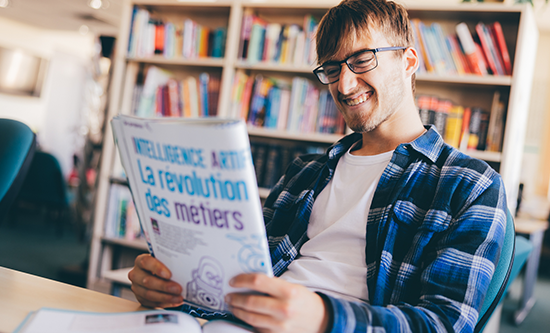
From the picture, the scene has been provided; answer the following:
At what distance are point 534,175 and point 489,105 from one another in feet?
15.8

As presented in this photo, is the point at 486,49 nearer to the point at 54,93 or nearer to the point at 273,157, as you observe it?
the point at 273,157

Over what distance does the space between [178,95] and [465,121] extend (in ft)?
5.26

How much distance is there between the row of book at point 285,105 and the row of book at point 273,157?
10 cm

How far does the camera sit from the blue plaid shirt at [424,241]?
2.25 feet

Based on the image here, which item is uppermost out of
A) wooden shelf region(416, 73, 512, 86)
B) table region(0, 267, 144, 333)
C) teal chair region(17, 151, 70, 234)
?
wooden shelf region(416, 73, 512, 86)

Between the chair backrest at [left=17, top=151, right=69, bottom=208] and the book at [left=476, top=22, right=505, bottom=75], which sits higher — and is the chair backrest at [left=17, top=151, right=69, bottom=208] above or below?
below

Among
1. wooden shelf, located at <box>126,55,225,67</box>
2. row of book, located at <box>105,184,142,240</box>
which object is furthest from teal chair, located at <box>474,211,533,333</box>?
row of book, located at <box>105,184,142,240</box>

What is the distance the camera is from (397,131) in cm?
114

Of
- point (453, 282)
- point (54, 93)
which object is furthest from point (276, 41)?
point (54, 93)

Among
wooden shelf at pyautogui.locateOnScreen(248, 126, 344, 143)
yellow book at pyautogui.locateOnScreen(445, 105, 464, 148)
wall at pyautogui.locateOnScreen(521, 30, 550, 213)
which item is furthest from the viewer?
wall at pyautogui.locateOnScreen(521, 30, 550, 213)

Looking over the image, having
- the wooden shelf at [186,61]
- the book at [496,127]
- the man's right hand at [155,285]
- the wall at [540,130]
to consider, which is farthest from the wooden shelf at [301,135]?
the wall at [540,130]

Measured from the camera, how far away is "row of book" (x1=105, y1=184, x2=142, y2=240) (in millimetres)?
2521

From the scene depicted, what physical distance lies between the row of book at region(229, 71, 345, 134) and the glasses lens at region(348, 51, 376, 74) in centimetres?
111

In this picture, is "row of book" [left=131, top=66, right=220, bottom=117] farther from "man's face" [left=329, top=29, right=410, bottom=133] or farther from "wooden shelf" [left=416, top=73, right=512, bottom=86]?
"man's face" [left=329, top=29, right=410, bottom=133]
